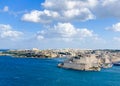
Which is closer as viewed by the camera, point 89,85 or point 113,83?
point 89,85

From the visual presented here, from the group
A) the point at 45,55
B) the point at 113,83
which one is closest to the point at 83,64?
the point at 113,83

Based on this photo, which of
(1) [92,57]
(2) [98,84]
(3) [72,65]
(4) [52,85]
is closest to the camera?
(4) [52,85]

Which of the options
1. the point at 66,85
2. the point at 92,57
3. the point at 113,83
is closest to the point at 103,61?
the point at 92,57

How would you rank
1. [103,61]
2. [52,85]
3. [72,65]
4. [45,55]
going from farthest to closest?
[45,55], [103,61], [72,65], [52,85]

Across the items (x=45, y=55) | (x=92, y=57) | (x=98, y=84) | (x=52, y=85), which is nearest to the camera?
(x=52, y=85)

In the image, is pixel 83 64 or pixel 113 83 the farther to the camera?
pixel 83 64

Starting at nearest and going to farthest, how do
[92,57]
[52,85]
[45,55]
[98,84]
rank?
[52,85] → [98,84] → [92,57] → [45,55]

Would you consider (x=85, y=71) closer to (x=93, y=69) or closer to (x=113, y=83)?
(x=93, y=69)

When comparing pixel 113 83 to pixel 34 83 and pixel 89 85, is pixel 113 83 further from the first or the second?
pixel 34 83
